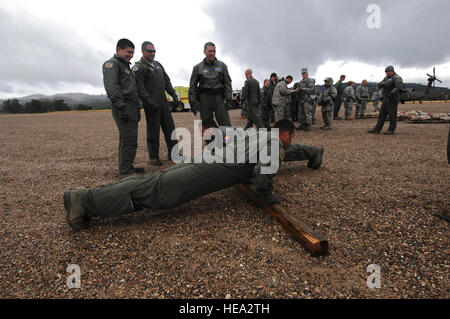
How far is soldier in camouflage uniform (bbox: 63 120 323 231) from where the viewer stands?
2043mm

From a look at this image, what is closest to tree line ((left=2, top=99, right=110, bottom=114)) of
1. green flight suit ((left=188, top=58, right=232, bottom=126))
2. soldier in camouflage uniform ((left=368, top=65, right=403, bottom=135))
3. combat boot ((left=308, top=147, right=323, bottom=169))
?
green flight suit ((left=188, top=58, right=232, bottom=126))

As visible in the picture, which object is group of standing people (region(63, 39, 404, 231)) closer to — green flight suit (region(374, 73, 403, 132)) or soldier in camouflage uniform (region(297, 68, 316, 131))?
green flight suit (region(374, 73, 403, 132))

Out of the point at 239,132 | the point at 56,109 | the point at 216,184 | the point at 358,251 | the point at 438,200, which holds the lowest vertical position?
the point at 358,251

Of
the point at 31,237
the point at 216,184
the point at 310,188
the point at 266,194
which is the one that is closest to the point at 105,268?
the point at 31,237

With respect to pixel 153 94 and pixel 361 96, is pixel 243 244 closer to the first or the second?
pixel 153 94

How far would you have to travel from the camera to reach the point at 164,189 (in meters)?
2.11

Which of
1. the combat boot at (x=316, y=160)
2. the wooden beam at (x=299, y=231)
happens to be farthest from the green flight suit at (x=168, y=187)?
the combat boot at (x=316, y=160)

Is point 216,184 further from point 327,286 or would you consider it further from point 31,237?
point 31,237

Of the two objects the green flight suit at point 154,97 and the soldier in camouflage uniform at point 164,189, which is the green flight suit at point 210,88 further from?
the soldier in camouflage uniform at point 164,189

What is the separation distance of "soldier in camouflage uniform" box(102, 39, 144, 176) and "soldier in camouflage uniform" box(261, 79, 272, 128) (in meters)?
5.99

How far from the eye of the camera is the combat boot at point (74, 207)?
203cm

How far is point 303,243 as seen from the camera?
183cm

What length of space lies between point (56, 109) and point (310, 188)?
121 ft

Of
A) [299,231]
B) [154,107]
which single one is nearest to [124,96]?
[154,107]
